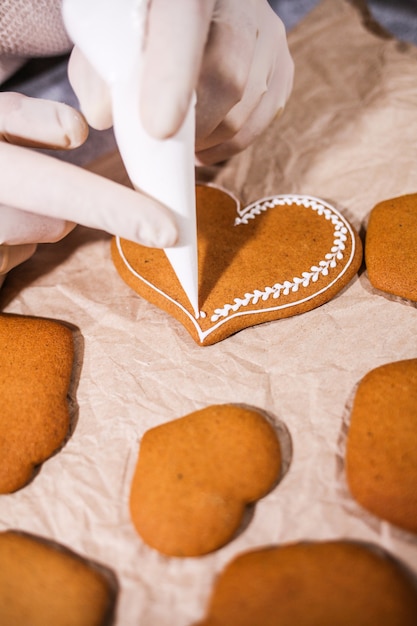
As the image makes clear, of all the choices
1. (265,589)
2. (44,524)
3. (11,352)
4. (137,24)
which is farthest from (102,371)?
(137,24)

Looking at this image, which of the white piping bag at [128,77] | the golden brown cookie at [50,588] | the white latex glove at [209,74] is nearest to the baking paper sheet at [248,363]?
the golden brown cookie at [50,588]

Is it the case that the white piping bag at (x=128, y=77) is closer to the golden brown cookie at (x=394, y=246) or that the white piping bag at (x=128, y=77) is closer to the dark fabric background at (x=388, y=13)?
the golden brown cookie at (x=394, y=246)

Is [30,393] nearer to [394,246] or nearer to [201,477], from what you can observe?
[201,477]

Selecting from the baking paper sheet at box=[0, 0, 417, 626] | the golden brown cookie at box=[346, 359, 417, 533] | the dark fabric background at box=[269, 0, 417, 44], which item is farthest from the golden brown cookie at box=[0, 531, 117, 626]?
the dark fabric background at box=[269, 0, 417, 44]

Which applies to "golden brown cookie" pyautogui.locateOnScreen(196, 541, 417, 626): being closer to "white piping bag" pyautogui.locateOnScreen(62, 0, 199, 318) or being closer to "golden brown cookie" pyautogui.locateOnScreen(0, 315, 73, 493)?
"golden brown cookie" pyautogui.locateOnScreen(0, 315, 73, 493)

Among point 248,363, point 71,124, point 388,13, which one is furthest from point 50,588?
point 388,13

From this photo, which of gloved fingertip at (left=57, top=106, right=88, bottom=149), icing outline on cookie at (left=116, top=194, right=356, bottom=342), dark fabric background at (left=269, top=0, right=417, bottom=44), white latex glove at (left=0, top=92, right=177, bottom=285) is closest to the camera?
white latex glove at (left=0, top=92, right=177, bottom=285)

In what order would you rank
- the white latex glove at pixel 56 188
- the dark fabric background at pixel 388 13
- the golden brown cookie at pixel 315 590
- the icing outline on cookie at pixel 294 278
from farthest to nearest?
the dark fabric background at pixel 388 13 → the icing outline on cookie at pixel 294 278 → the white latex glove at pixel 56 188 → the golden brown cookie at pixel 315 590
